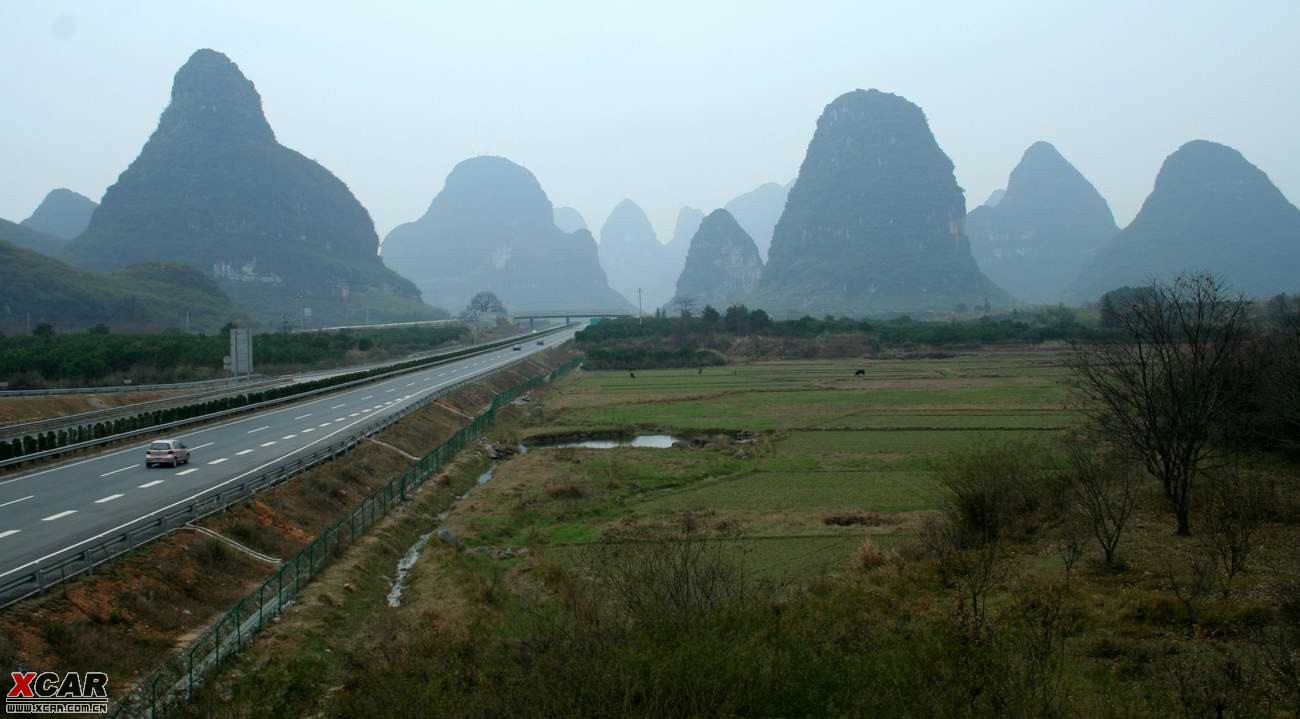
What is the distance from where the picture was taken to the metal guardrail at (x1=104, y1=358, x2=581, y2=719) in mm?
10492

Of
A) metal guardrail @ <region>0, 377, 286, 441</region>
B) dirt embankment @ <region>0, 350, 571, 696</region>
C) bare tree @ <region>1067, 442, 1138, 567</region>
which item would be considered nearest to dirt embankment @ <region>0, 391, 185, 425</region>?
metal guardrail @ <region>0, 377, 286, 441</region>

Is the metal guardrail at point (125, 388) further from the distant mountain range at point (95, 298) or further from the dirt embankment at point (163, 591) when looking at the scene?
the distant mountain range at point (95, 298)

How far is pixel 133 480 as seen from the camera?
79.8 feet

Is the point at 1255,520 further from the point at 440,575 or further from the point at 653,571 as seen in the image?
the point at 440,575

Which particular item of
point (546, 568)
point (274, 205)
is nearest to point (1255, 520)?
point (546, 568)

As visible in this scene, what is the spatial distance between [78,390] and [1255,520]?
5166cm

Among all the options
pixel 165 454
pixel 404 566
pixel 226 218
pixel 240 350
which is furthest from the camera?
pixel 226 218

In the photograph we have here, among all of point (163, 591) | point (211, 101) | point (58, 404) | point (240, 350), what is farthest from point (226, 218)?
point (163, 591)

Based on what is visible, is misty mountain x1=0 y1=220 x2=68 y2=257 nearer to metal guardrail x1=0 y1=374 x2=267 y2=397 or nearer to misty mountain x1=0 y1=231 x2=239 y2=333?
misty mountain x1=0 y1=231 x2=239 y2=333

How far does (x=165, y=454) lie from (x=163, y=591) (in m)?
12.3

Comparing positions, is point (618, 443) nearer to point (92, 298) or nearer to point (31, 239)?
point (92, 298)

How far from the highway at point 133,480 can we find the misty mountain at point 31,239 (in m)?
158

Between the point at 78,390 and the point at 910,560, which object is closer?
the point at 910,560

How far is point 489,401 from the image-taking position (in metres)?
58.0
